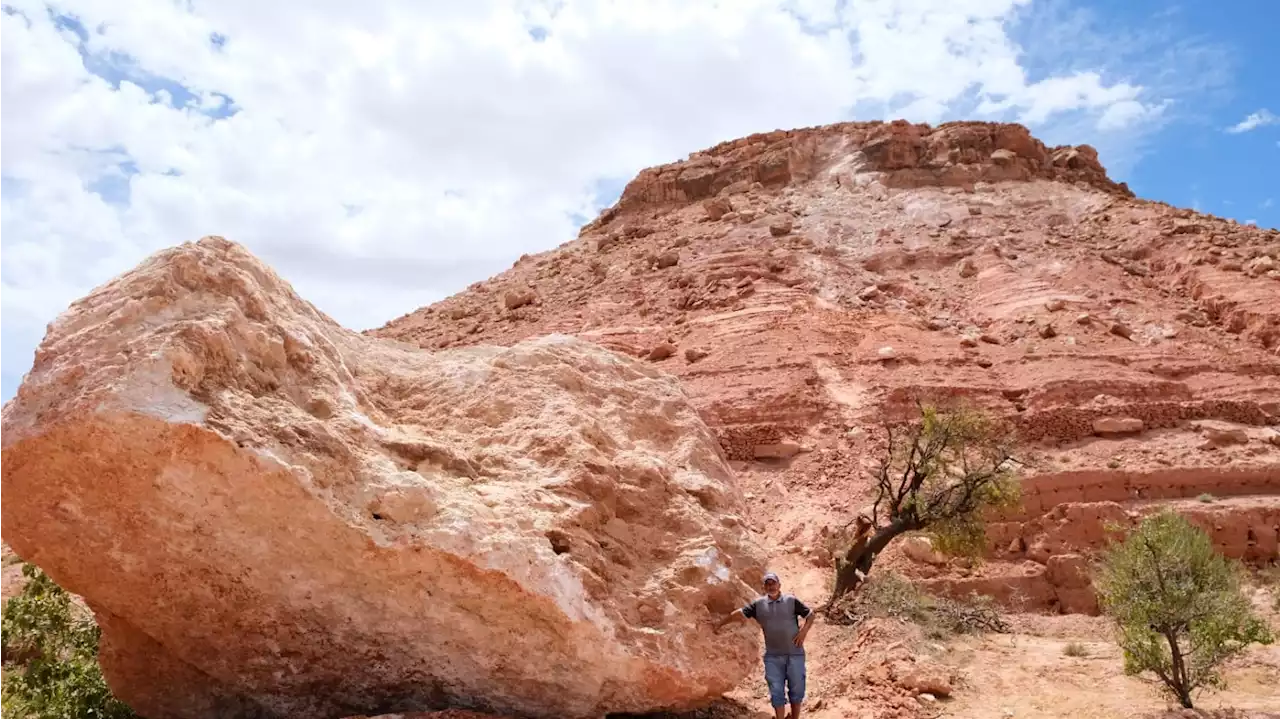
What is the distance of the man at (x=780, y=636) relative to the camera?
6.53 meters

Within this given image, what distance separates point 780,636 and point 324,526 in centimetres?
313

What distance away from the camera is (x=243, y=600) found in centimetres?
563

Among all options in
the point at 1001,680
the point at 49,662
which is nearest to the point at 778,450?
the point at 1001,680

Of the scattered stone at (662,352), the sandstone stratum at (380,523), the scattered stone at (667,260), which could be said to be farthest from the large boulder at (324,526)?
the scattered stone at (667,260)

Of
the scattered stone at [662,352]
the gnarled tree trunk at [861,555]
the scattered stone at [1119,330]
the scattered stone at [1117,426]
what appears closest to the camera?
the gnarled tree trunk at [861,555]

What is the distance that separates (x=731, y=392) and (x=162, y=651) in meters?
16.0

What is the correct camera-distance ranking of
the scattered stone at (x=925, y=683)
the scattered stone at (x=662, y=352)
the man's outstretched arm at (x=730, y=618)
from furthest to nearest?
the scattered stone at (x=662, y=352) < the scattered stone at (x=925, y=683) < the man's outstretched arm at (x=730, y=618)

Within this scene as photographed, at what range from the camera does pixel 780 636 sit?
6.54 metres

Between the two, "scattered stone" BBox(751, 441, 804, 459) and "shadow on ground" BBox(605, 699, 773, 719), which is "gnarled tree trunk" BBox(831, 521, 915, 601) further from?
"shadow on ground" BBox(605, 699, 773, 719)

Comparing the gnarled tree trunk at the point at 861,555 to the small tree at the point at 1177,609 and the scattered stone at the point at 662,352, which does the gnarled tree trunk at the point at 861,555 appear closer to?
the small tree at the point at 1177,609

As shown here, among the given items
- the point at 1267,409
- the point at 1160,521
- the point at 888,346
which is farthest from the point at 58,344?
the point at 1267,409

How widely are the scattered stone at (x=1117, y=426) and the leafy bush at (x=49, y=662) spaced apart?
17.9 metres

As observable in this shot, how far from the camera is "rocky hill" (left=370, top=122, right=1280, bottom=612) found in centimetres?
1775

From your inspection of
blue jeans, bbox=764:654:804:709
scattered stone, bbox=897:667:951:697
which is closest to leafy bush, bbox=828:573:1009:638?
scattered stone, bbox=897:667:951:697
